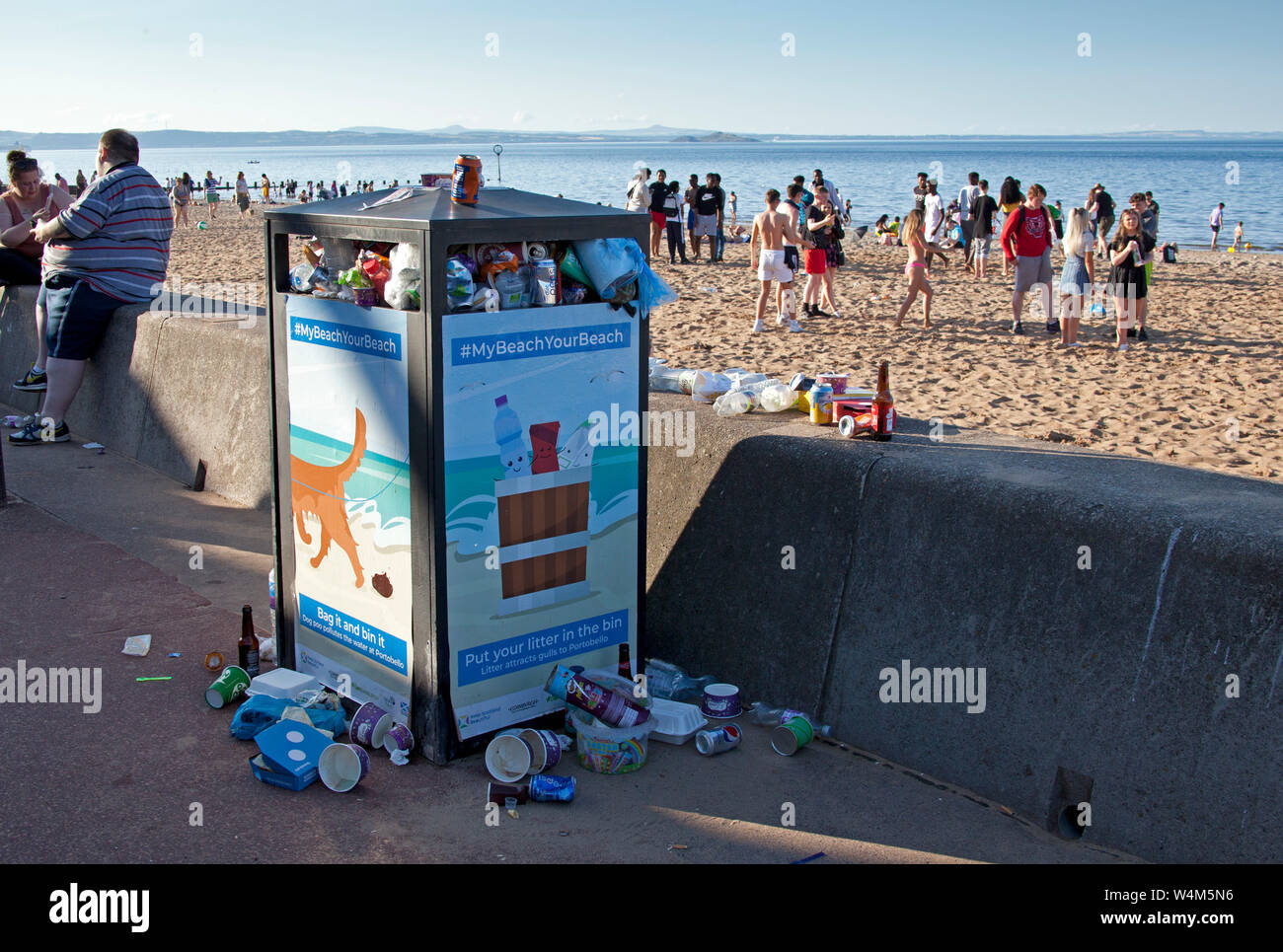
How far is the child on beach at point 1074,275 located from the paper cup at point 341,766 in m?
11.1

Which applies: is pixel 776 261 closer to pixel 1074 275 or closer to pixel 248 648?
pixel 1074 275

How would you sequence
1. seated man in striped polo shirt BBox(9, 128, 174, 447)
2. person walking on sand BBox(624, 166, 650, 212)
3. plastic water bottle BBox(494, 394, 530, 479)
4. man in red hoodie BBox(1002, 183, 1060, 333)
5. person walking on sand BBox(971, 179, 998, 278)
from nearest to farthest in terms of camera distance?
plastic water bottle BBox(494, 394, 530, 479)
seated man in striped polo shirt BBox(9, 128, 174, 447)
man in red hoodie BBox(1002, 183, 1060, 333)
person walking on sand BBox(971, 179, 998, 278)
person walking on sand BBox(624, 166, 650, 212)

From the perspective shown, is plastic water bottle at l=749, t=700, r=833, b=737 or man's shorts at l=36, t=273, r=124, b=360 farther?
man's shorts at l=36, t=273, r=124, b=360

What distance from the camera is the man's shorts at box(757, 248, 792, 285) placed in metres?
14.2

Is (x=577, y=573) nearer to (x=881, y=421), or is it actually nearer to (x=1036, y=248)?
(x=881, y=421)

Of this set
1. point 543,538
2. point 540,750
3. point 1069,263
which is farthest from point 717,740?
point 1069,263

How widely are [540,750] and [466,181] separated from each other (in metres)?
1.85

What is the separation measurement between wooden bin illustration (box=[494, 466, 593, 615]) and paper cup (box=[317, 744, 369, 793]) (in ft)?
2.18

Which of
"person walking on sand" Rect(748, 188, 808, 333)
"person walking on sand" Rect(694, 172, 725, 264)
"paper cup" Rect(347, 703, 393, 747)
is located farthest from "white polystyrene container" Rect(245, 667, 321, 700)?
"person walking on sand" Rect(694, 172, 725, 264)

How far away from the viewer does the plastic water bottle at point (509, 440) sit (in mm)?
3762

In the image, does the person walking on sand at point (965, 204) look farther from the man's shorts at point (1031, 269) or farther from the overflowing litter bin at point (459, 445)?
the overflowing litter bin at point (459, 445)

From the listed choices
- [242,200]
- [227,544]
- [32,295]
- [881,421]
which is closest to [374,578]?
[881,421]

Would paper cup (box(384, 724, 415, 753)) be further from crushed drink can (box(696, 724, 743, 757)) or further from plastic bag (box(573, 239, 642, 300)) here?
plastic bag (box(573, 239, 642, 300))

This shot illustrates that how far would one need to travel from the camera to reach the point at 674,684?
4.27m
